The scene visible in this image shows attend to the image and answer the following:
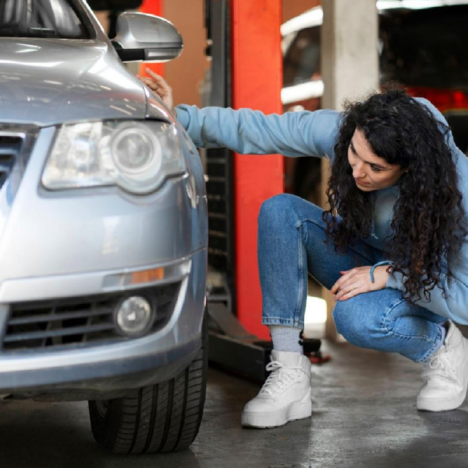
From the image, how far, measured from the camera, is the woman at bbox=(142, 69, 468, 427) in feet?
8.05

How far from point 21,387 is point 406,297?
1238 mm

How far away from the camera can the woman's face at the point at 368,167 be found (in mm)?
2436

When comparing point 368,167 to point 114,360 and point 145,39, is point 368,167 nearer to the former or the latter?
point 145,39

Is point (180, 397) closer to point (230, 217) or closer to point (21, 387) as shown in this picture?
point (21, 387)

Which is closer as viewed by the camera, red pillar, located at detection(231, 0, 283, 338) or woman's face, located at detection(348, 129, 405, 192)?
woman's face, located at detection(348, 129, 405, 192)

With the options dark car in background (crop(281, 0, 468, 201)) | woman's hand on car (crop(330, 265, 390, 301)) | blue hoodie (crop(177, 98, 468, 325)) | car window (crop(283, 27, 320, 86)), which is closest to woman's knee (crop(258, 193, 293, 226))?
blue hoodie (crop(177, 98, 468, 325))

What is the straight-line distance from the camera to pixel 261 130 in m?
2.78

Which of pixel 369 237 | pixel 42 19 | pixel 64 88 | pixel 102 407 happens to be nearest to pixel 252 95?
pixel 369 237

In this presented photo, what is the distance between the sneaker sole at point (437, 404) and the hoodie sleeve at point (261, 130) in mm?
809

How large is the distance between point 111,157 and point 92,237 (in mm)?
181

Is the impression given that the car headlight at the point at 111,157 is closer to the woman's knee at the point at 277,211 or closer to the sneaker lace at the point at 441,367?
the woman's knee at the point at 277,211

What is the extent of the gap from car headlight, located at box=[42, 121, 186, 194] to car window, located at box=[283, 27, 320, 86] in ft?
16.4

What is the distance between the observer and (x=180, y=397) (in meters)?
2.34

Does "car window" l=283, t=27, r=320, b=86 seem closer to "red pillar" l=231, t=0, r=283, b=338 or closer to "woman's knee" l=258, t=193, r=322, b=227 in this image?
"red pillar" l=231, t=0, r=283, b=338
